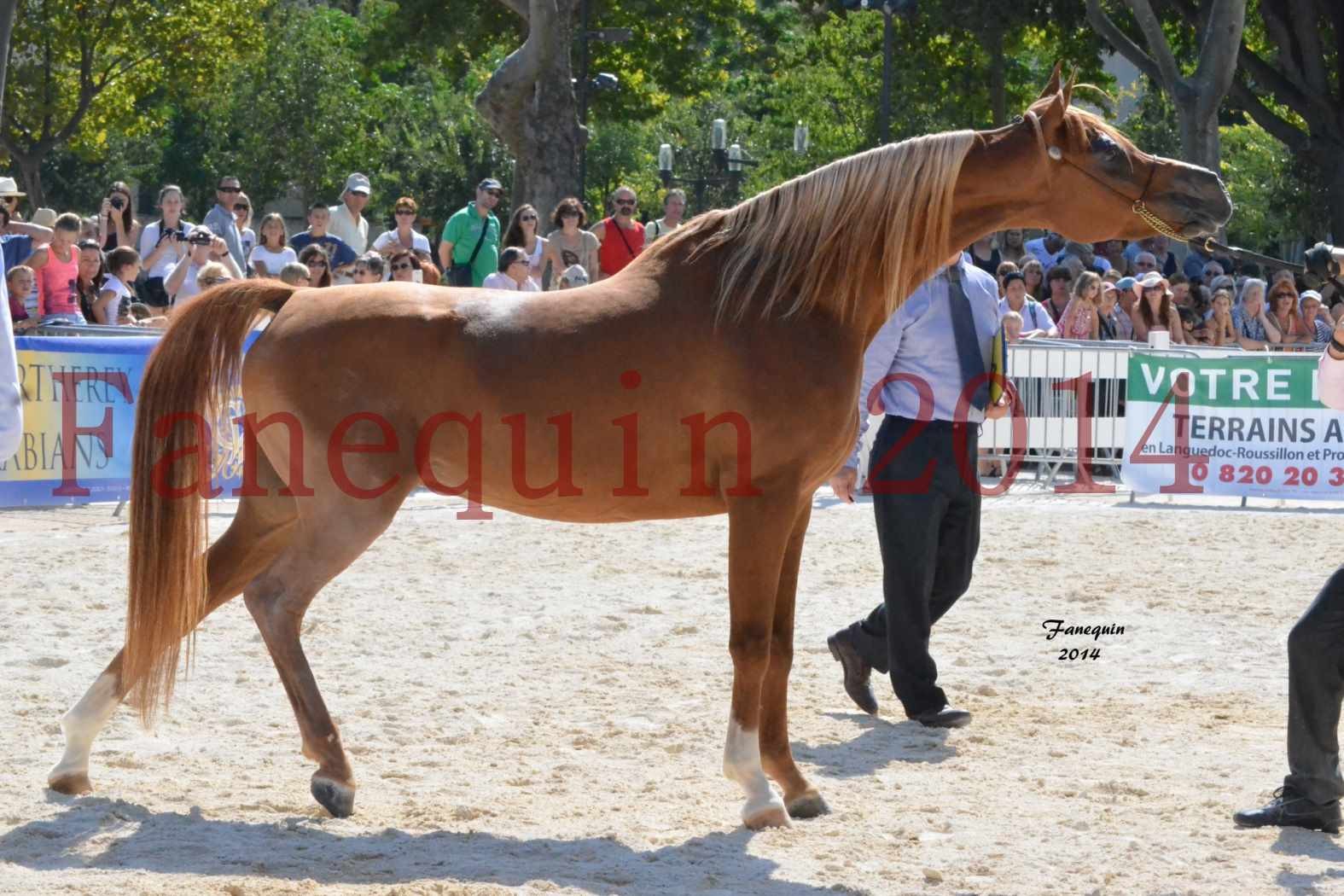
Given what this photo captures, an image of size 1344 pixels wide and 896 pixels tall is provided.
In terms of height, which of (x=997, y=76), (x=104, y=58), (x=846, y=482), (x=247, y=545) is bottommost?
(x=247, y=545)

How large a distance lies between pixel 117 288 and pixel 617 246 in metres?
4.29

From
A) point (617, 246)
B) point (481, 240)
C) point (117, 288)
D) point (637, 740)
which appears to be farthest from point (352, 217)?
point (637, 740)

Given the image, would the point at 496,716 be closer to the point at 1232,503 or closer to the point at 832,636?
the point at 832,636

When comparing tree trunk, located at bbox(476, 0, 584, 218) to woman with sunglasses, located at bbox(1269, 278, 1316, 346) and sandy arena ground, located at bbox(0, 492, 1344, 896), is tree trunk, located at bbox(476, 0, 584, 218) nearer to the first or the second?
woman with sunglasses, located at bbox(1269, 278, 1316, 346)

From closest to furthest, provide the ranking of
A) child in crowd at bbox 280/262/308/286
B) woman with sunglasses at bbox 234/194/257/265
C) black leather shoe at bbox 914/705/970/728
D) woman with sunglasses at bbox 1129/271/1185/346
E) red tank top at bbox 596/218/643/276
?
Answer: black leather shoe at bbox 914/705/970/728 < child in crowd at bbox 280/262/308/286 < woman with sunglasses at bbox 234/194/257/265 < red tank top at bbox 596/218/643/276 < woman with sunglasses at bbox 1129/271/1185/346

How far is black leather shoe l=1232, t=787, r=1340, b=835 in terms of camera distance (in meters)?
4.67

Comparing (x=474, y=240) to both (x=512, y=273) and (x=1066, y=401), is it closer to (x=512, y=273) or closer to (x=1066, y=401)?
(x=512, y=273)

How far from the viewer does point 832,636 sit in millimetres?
6305

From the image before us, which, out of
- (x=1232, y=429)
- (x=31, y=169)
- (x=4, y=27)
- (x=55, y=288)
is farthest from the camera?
(x=31, y=169)

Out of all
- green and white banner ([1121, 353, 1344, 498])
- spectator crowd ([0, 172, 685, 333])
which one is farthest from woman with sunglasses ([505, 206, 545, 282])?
green and white banner ([1121, 353, 1344, 498])

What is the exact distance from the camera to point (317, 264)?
38.4 feet

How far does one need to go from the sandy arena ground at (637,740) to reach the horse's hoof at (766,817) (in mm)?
50

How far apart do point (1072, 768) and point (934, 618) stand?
109 centimetres

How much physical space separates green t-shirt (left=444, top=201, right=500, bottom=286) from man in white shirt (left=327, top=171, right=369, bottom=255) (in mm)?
842
